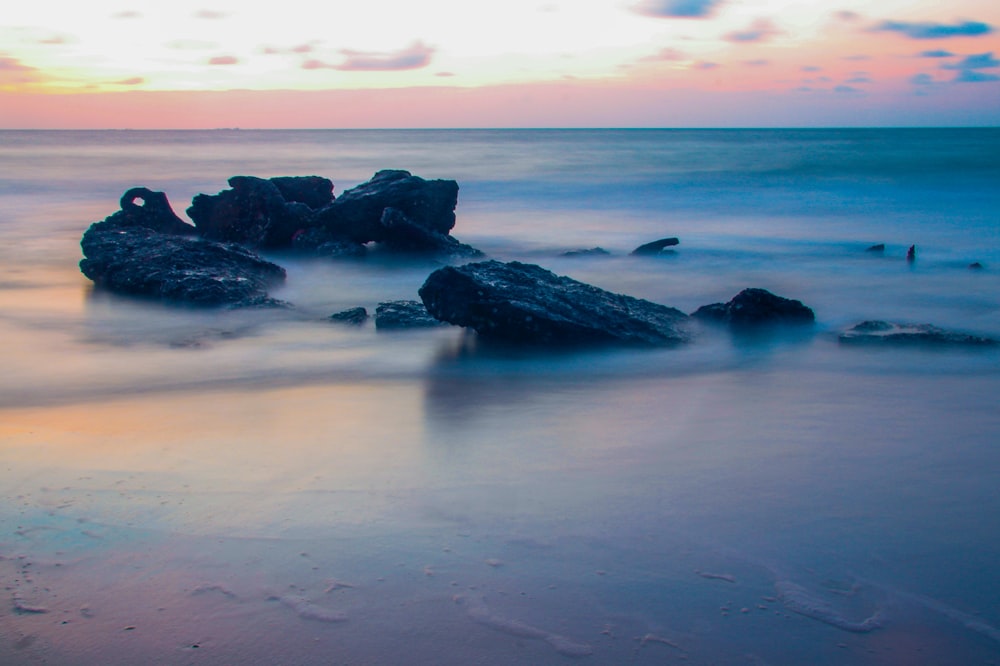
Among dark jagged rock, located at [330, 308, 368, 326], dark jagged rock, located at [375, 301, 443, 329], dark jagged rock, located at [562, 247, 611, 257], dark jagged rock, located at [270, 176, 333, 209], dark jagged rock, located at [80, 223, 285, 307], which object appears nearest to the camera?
dark jagged rock, located at [375, 301, 443, 329]

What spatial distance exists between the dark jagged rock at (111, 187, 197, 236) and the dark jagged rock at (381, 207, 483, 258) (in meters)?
3.54

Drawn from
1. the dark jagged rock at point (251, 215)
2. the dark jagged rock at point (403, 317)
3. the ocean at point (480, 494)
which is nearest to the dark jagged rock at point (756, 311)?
the ocean at point (480, 494)

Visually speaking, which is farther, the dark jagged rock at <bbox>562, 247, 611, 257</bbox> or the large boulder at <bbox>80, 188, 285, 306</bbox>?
the dark jagged rock at <bbox>562, 247, 611, 257</bbox>

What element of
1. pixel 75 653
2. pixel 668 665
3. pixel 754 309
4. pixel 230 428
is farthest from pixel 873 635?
pixel 754 309

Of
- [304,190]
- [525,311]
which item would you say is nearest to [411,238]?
[304,190]

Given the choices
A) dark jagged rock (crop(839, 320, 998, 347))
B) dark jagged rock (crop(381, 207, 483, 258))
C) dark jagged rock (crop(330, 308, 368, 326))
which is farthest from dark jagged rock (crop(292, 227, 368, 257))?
dark jagged rock (crop(839, 320, 998, 347))

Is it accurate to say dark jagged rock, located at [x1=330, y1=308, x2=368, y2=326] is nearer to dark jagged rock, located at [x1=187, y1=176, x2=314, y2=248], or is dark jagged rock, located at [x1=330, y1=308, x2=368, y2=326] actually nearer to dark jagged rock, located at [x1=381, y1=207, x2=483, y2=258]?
dark jagged rock, located at [x1=381, y1=207, x2=483, y2=258]

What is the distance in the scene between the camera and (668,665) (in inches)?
117

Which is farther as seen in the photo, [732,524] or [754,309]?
[754,309]

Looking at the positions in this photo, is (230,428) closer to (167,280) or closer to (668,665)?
(668,665)

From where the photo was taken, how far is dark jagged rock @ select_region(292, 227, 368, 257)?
43.7 feet

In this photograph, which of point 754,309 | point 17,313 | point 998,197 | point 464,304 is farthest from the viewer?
point 998,197

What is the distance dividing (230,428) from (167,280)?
4.81 meters

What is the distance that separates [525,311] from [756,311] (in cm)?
243
